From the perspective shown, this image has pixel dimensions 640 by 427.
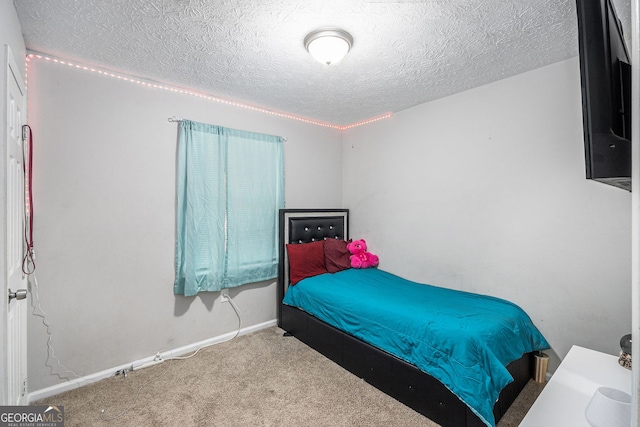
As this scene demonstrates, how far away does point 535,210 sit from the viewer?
2.23 m

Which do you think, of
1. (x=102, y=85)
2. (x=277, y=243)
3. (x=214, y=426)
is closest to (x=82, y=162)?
(x=102, y=85)

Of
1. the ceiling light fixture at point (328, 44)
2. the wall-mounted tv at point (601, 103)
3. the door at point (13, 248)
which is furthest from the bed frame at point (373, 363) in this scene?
the door at point (13, 248)

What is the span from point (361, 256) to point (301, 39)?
7.71ft

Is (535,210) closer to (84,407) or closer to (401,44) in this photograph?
(401,44)

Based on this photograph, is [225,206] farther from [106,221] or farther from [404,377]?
[404,377]

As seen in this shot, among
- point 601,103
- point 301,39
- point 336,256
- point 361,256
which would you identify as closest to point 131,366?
point 336,256

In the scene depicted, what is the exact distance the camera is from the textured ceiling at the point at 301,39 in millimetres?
1529

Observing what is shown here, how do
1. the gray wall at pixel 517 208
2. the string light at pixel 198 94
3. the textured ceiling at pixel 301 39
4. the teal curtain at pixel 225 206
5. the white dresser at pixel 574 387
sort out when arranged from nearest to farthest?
the white dresser at pixel 574 387 → the textured ceiling at pixel 301 39 → the gray wall at pixel 517 208 → the string light at pixel 198 94 → the teal curtain at pixel 225 206

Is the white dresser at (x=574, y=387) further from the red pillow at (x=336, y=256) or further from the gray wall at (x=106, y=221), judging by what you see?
the gray wall at (x=106, y=221)

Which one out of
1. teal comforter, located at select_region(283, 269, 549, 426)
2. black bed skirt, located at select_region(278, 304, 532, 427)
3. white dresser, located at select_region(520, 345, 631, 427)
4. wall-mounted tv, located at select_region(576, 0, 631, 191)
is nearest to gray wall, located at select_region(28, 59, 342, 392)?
black bed skirt, located at select_region(278, 304, 532, 427)

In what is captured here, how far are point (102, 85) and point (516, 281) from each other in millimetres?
3690

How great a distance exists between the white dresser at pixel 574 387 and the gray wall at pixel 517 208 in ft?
2.07

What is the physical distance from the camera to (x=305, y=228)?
132 inches

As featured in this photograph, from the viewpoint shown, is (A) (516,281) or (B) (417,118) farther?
(B) (417,118)
